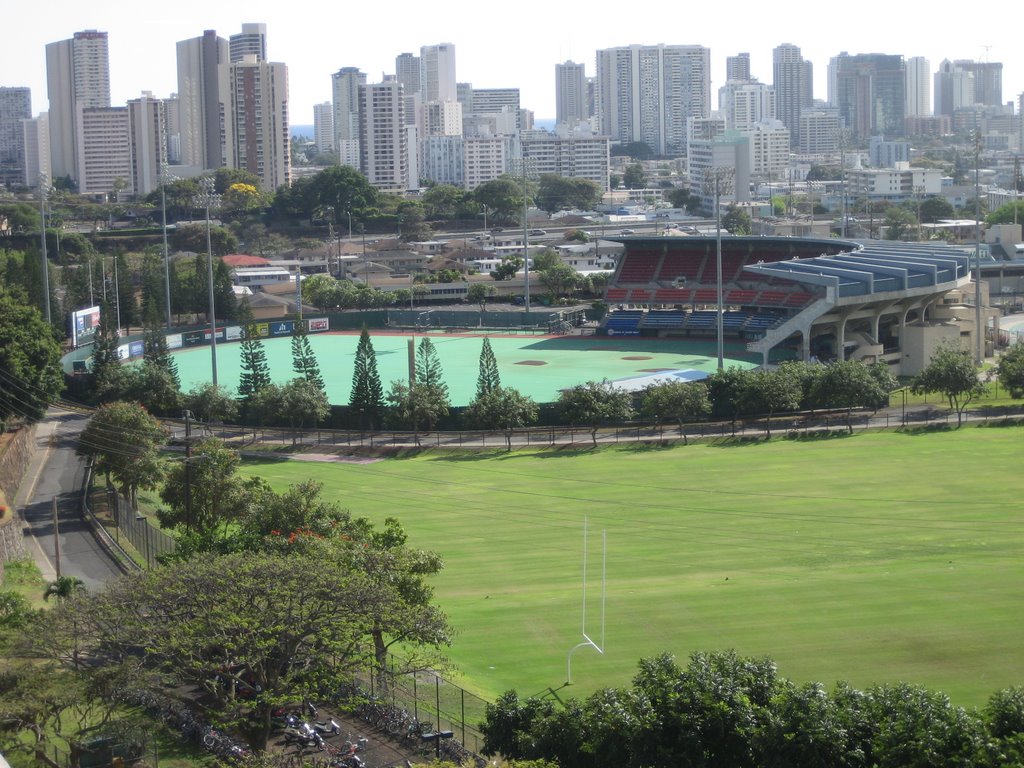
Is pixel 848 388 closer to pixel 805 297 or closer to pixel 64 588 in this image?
pixel 805 297

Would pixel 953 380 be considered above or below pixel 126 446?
above

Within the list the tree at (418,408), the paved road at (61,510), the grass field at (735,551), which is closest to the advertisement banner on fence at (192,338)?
the paved road at (61,510)

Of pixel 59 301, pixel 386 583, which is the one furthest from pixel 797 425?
pixel 59 301

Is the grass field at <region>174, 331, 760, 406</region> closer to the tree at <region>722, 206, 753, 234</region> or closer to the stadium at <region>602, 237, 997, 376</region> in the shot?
the stadium at <region>602, 237, 997, 376</region>

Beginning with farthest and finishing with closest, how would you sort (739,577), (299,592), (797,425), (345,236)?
(345,236), (797,425), (739,577), (299,592)

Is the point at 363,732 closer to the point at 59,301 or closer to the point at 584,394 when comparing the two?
the point at 584,394

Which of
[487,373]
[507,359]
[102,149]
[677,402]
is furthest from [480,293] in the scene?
[102,149]
